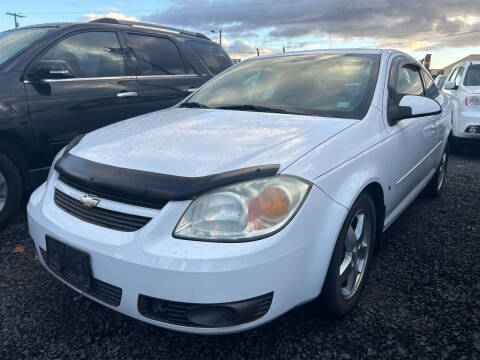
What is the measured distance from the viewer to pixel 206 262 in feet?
4.67

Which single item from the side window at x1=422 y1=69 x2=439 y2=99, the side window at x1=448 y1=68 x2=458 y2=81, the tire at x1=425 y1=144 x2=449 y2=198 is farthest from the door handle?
the side window at x1=448 y1=68 x2=458 y2=81

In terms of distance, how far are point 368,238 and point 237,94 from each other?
1.38 m

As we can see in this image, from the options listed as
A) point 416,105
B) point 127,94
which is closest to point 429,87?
point 416,105

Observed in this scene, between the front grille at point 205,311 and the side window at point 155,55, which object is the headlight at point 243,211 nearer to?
the front grille at point 205,311

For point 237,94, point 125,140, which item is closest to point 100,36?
point 237,94

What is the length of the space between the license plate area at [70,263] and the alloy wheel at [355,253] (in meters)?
1.21

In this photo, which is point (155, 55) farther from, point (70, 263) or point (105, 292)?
point (105, 292)

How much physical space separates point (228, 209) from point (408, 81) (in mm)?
2355

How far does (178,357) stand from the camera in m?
1.78

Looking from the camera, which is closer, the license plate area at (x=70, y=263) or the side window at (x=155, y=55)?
the license plate area at (x=70, y=263)

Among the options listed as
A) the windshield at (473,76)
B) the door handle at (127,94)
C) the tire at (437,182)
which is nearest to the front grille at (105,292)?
the door handle at (127,94)

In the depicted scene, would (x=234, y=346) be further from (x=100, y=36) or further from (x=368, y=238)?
(x=100, y=36)

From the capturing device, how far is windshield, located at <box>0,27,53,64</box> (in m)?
3.21

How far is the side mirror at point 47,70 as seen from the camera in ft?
10.2
